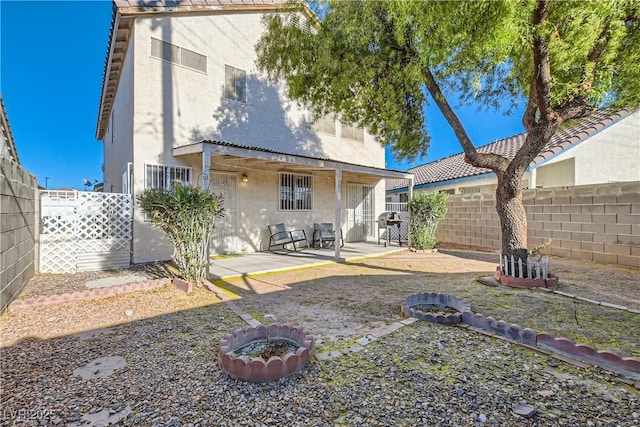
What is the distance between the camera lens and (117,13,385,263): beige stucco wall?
7594 mm

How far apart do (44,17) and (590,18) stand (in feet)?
57.4

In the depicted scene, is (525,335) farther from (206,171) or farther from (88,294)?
(88,294)

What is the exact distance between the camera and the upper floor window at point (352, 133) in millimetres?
12648

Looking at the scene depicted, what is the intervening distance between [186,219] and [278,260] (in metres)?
3.47

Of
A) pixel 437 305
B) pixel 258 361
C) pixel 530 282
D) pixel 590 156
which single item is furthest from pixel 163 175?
pixel 590 156

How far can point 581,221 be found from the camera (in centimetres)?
812

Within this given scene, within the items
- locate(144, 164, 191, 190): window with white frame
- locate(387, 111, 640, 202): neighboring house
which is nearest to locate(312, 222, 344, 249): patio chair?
locate(144, 164, 191, 190): window with white frame

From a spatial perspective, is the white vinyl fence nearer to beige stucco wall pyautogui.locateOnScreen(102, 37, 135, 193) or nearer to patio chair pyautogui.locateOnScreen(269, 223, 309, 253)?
beige stucco wall pyautogui.locateOnScreen(102, 37, 135, 193)

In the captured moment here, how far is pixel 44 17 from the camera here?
11.8 metres

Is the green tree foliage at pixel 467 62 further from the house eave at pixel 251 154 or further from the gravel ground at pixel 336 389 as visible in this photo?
the gravel ground at pixel 336 389

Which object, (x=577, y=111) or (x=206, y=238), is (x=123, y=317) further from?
(x=577, y=111)

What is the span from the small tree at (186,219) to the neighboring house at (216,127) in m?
0.78

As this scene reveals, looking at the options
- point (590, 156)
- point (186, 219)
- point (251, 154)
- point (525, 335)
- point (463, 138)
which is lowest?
point (525, 335)

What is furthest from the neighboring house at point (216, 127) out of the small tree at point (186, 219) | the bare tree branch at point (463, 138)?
the bare tree branch at point (463, 138)
